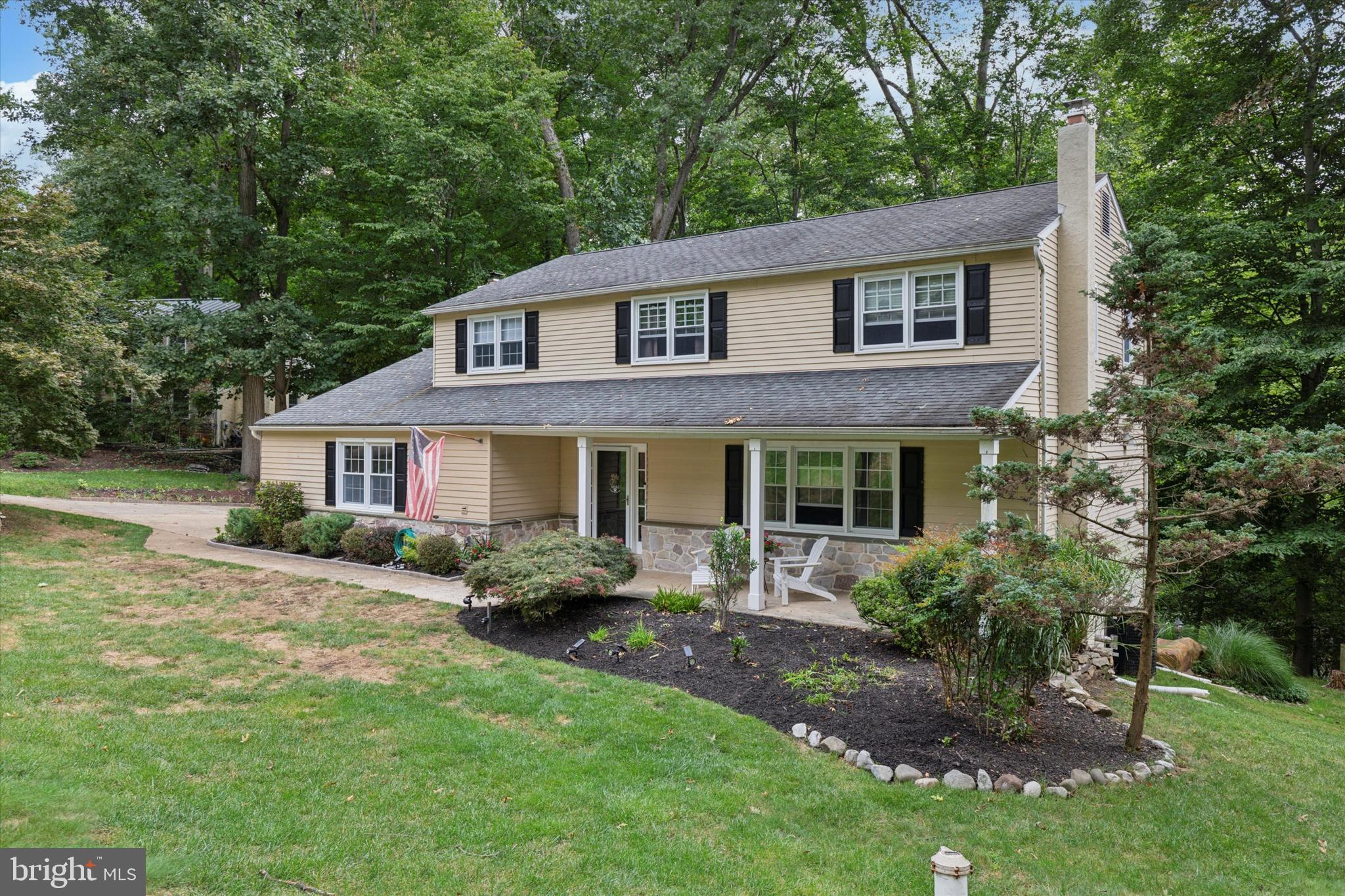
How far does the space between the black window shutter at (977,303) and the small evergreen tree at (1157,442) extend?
15.9ft

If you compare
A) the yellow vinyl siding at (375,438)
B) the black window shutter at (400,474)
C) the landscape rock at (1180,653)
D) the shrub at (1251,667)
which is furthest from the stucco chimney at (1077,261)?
the black window shutter at (400,474)

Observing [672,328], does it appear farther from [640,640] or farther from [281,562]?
[281,562]

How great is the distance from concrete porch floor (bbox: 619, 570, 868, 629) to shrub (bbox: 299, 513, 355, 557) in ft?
21.0

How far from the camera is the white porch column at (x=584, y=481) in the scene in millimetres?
12562

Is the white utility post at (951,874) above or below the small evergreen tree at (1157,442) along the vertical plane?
below

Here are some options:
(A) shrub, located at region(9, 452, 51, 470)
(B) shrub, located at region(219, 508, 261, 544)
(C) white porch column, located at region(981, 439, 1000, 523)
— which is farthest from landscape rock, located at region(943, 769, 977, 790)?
(A) shrub, located at region(9, 452, 51, 470)

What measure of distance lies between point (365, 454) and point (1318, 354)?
17.4 metres

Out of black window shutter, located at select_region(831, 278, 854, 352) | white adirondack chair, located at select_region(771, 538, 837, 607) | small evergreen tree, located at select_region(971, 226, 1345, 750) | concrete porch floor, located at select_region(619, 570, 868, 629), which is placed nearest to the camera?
small evergreen tree, located at select_region(971, 226, 1345, 750)

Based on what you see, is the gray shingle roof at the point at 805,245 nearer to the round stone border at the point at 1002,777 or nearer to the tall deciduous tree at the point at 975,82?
the round stone border at the point at 1002,777

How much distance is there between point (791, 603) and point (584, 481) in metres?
4.06

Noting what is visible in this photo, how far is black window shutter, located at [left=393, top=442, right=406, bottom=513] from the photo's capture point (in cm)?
1488

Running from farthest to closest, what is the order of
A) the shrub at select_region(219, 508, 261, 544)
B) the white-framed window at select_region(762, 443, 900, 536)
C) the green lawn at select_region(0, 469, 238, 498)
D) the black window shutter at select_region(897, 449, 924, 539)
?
1. the green lawn at select_region(0, 469, 238, 498)
2. the shrub at select_region(219, 508, 261, 544)
3. the white-framed window at select_region(762, 443, 900, 536)
4. the black window shutter at select_region(897, 449, 924, 539)

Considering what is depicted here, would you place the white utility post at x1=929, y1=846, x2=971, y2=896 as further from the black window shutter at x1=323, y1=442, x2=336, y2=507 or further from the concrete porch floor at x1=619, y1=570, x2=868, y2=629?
the black window shutter at x1=323, y1=442, x2=336, y2=507

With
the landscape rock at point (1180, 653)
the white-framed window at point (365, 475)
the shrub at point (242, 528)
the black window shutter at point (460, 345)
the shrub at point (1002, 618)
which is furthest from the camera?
the black window shutter at point (460, 345)
